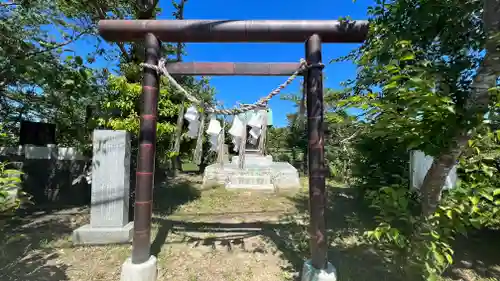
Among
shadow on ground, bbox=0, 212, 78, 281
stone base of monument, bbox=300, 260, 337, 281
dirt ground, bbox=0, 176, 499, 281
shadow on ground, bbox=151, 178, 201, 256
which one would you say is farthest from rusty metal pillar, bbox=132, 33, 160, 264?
stone base of monument, bbox=300, 260, 337, 281

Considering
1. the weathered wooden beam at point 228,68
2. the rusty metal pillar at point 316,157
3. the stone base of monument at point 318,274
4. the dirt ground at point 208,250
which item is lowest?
the dirt ground at point 208,250

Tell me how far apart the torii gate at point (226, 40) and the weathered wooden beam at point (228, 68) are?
0.95 ft

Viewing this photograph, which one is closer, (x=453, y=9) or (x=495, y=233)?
(x=453, y=9)

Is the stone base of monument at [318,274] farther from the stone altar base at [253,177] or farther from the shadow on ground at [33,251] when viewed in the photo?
the stone altar base at [253,177]

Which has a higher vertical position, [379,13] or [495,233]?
[379,13]

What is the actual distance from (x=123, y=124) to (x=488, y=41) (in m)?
5.21

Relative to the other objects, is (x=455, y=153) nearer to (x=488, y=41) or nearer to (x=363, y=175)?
(x=488, y=41)

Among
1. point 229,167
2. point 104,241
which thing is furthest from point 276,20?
point 229,167

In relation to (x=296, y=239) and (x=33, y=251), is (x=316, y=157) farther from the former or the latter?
(x=33, y=251)

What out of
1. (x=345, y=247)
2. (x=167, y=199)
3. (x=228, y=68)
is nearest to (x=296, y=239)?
(x=345, y=247)

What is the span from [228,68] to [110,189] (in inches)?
119

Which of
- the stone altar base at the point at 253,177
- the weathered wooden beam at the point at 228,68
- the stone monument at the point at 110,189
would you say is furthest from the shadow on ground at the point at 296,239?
the stone altar base at the point at 253,177

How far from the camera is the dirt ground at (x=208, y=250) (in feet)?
10.2

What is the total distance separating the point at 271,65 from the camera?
309 centimetres
